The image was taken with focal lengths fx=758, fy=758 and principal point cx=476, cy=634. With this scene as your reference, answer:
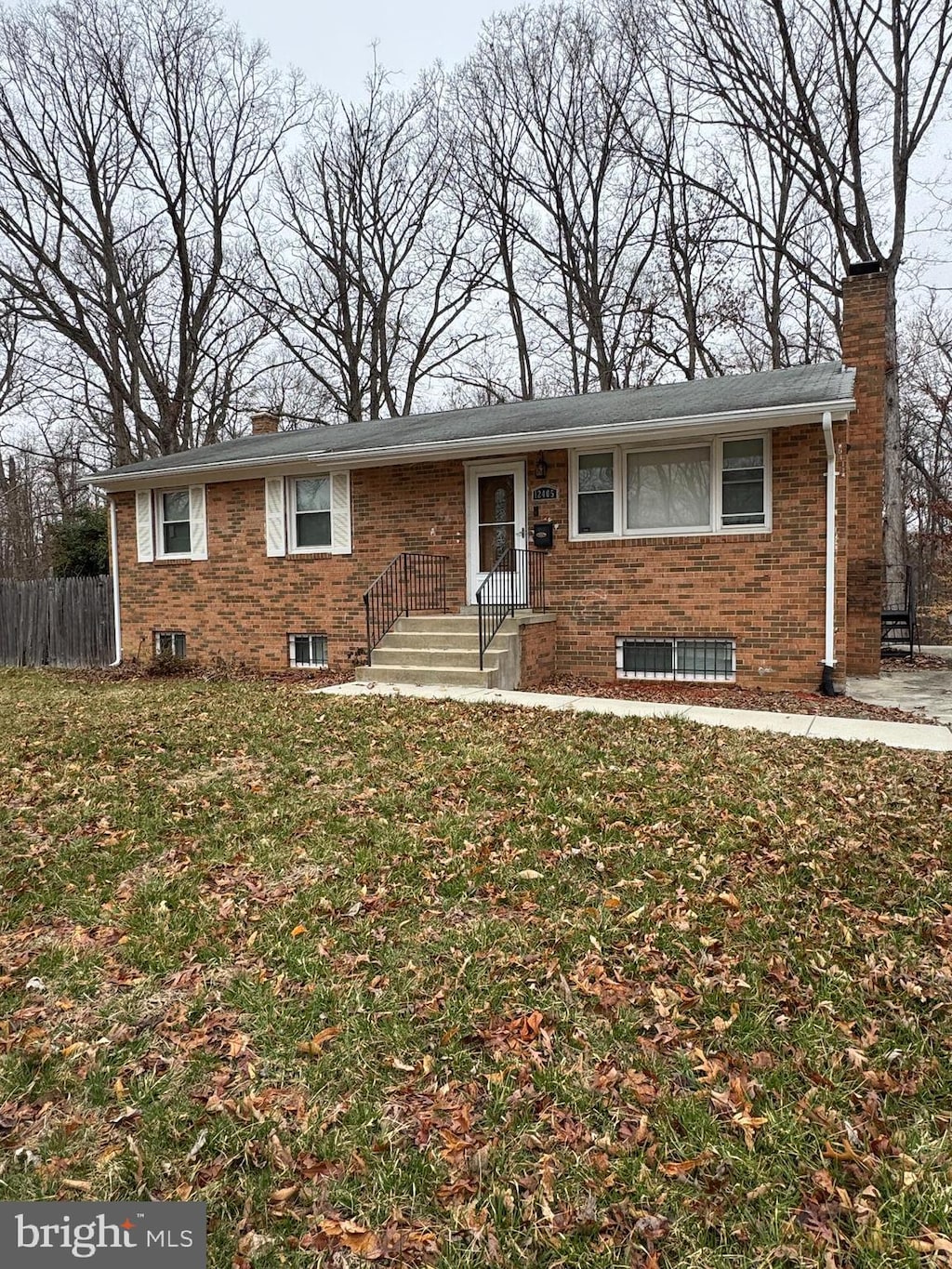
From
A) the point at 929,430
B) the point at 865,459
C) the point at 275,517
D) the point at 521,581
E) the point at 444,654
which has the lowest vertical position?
the point at 444,654

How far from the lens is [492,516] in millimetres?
10797

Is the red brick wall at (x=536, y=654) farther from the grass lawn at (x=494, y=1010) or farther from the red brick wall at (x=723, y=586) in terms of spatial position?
the grass lawn at (x=494, y=1010)

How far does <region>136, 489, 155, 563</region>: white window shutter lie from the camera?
521 inches

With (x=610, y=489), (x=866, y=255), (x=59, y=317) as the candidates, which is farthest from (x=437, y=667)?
(x=59, y=317)

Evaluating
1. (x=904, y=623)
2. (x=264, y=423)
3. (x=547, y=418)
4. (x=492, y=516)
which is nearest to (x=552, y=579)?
(x=492, y=516)

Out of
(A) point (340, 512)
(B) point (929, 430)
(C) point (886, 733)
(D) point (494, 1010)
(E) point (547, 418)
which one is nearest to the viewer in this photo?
(D) point (494, 1010)

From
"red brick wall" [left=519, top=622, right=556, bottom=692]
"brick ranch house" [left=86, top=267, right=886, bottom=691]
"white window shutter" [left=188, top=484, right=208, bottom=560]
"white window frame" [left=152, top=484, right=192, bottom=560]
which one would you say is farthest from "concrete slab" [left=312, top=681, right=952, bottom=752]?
"white window frame" [left=152, top=484, right=192, bottom=560]

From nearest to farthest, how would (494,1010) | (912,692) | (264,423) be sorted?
(494,1010) < (912,692) < (264,423)

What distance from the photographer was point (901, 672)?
11.8m

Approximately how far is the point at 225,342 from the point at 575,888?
24.4 m

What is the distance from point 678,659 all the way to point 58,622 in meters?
11.5

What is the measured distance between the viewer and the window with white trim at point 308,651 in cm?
1188

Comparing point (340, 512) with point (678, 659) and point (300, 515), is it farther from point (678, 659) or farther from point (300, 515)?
point (678, 659)

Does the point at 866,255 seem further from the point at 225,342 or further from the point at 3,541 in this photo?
the point at 3,541
